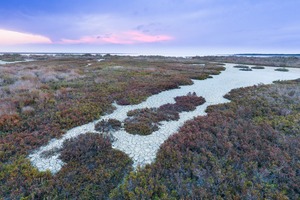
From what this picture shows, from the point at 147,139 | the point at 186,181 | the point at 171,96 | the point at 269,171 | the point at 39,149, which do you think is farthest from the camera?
the point at 171,96

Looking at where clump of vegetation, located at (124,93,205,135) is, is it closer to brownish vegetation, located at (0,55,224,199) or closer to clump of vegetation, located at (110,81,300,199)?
clump of vegetation, located at (110,81,300,199)

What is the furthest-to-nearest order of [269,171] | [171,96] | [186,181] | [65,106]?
[171,96]
[65,106]
[269,171]
[186,181]

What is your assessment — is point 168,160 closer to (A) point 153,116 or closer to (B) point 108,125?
(B) point 108,125

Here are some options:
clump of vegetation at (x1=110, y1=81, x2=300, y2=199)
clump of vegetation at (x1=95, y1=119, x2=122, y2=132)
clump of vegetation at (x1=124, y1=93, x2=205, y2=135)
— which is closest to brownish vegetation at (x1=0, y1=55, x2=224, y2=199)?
clump of vegetation at (x1=95, y1=119, x2=122, y2=132)

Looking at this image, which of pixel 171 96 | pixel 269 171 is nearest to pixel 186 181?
pixel 269 171

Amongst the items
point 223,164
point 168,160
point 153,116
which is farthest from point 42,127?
point 223,164

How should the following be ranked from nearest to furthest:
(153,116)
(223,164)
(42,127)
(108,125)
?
(223,164) → (42,127) → (108,125) → (153,116)

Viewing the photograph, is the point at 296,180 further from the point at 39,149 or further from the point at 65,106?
the point at 65,106
